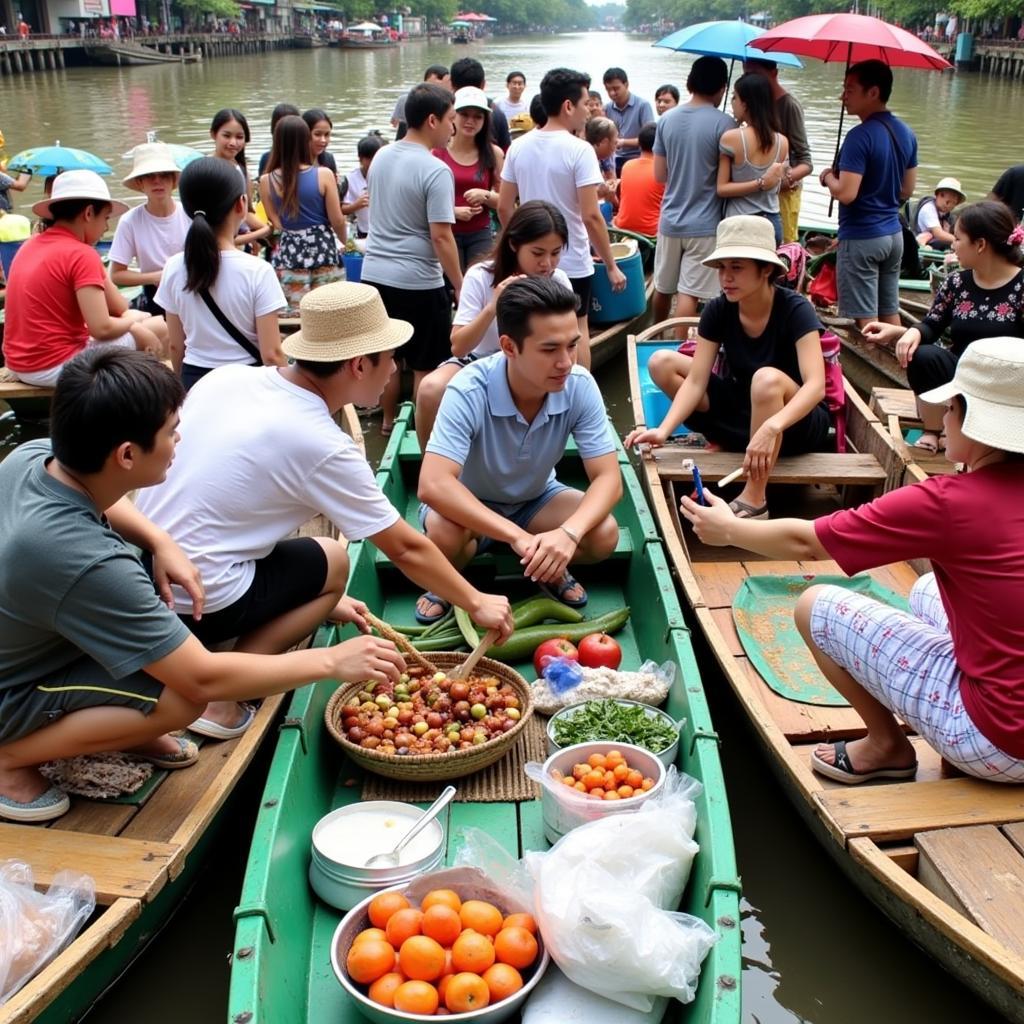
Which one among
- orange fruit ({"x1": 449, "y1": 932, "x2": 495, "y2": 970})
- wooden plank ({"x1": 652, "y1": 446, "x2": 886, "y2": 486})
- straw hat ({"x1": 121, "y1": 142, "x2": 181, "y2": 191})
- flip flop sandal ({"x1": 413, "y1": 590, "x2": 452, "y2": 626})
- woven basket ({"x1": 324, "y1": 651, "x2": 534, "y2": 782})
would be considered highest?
straw hat ({"x1": 121, "y1": 142, "x2": 181, "y2": 191})

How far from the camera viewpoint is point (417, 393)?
4887 millimetres

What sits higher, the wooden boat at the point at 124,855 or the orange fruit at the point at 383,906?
the orange fruit at the point at 383,906

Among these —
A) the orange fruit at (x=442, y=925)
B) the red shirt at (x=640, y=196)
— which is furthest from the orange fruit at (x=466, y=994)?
the red shirt at (x=640, y=196)

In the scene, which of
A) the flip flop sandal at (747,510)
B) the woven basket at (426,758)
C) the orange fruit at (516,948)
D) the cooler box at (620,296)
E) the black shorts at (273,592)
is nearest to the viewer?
the orange fruit at (516,948)

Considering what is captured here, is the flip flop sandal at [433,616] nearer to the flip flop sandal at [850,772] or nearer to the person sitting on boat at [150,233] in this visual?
the flip flop sandal at [850,772]

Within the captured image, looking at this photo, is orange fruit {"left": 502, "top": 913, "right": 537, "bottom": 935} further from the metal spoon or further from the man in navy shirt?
the man in navy shirt

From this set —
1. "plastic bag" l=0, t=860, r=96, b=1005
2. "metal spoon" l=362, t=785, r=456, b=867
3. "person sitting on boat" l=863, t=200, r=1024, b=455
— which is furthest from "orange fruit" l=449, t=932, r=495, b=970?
"person sitting on boat" l=863, t=200, r=1024, b=455

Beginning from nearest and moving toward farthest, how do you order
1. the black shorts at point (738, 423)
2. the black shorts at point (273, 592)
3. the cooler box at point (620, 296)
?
the black shorts at point (273, 592) → the black shorts at point (738, 423) → the cooler box at point (620, 296)

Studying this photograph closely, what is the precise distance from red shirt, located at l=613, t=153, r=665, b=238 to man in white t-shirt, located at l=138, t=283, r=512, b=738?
6135mm

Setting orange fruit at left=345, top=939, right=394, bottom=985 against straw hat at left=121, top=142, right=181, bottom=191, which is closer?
orange fruit at left=345, top=939, right=394, bottom=985

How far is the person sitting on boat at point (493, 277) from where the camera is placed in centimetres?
437

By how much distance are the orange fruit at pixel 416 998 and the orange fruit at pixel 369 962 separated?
0.07 m

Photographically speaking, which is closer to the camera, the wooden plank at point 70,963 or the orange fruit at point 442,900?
the wooden plank at point 70,963

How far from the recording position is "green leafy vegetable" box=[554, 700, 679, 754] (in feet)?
9.98
